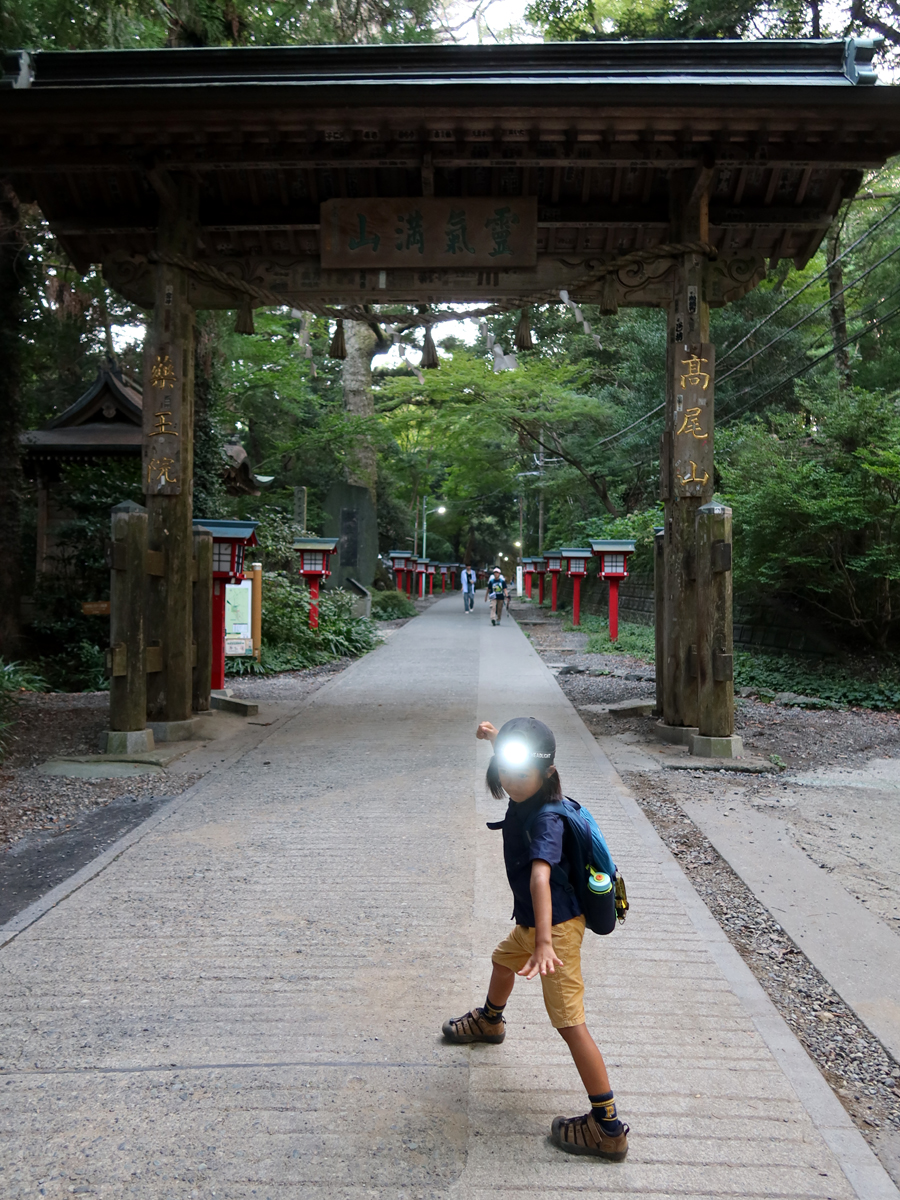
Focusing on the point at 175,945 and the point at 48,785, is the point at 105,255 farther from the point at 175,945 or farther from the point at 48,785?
the point at 175,945

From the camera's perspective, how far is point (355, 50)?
7.25 metres

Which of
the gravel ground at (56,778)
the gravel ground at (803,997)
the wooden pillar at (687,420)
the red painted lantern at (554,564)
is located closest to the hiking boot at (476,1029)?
the gravel ground at (803,997)

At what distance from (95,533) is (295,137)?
7098 millimetres

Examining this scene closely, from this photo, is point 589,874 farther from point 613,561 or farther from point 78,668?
point 613,561

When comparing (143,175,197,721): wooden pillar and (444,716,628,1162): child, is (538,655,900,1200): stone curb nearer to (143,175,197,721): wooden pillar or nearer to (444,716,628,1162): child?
(444,716,628,1162): child

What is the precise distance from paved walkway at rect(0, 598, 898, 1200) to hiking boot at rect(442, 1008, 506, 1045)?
0.04m

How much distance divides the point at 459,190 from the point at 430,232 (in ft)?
2.39

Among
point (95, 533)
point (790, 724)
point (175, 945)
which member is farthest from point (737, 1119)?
point (95, 533)

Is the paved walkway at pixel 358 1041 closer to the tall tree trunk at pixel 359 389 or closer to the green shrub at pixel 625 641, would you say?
the green shrub at pixel 625 641

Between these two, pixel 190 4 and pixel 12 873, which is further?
pixel 190 4

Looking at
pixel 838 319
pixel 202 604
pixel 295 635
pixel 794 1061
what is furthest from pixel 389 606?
pixel 794 1061

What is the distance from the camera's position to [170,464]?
7.99 meters

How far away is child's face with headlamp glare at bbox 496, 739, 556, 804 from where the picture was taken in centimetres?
270

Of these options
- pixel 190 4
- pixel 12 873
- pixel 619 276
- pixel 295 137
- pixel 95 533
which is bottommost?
pixel 12 873
